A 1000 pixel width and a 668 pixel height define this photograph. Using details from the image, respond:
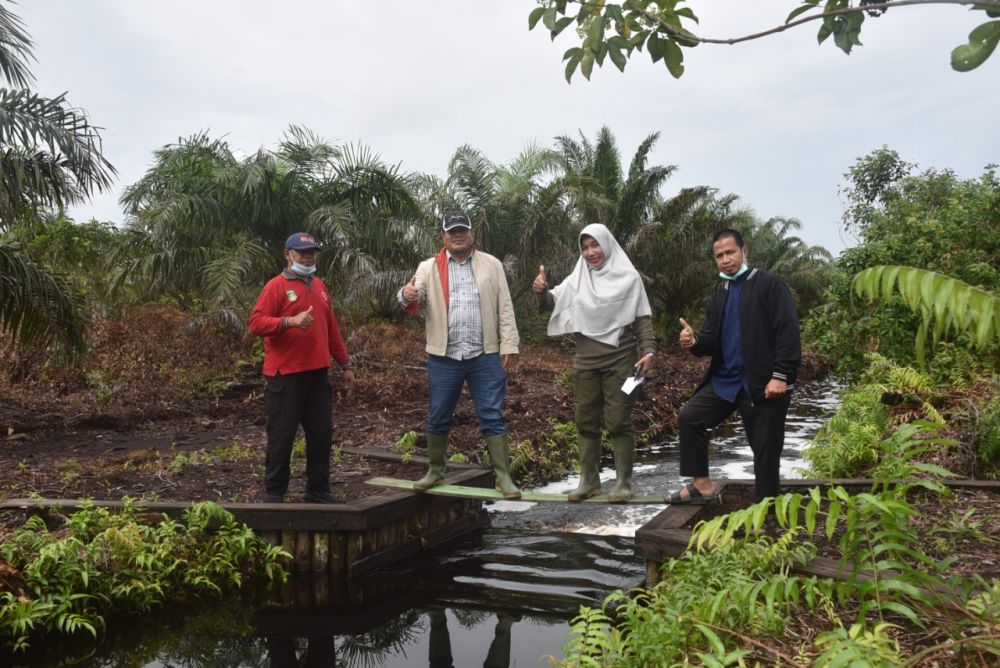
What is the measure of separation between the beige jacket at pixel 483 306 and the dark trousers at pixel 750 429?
1.35 m

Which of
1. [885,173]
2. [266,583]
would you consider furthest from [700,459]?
[885,173]

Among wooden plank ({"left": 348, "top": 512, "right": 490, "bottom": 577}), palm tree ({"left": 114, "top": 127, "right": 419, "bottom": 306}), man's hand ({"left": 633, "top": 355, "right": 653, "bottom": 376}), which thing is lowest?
wooden plank ({"left": 348, "top": 512, "right": 490, "bottom": 577})

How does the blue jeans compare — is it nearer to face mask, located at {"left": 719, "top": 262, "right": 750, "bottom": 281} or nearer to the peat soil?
the peat soil

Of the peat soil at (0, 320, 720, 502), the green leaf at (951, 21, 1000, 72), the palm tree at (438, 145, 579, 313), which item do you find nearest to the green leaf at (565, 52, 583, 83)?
the green leaf at (951, 21, 1000, 72)

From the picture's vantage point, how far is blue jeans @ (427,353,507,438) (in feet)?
20.0

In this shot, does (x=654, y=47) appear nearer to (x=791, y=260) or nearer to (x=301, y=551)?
(x=301, y=551)

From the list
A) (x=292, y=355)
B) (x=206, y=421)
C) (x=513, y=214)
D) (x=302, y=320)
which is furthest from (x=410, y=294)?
(x=513, y=214)

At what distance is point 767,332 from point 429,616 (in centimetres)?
286

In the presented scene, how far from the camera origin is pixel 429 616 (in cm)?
551

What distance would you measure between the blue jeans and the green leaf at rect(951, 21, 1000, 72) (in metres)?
4.14

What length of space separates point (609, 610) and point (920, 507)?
7.45ft

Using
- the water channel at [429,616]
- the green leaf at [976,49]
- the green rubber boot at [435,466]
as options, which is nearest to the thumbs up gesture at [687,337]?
the water channel at [429,616]

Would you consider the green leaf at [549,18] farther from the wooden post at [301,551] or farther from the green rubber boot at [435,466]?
the wooden post at [301,551]

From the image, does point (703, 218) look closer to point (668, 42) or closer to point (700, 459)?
point (700, 459)
